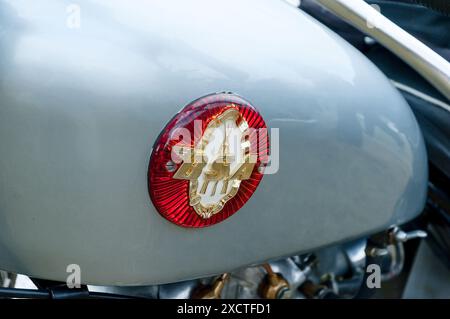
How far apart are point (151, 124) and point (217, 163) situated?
3.4 inches

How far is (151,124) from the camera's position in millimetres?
745

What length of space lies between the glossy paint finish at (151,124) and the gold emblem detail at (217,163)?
0.11ft

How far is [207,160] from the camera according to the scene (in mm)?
773

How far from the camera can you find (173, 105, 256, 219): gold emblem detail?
77 centimetres

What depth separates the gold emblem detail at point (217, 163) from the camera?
769 millimetres

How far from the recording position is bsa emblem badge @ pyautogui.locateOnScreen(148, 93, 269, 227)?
29.8 inches

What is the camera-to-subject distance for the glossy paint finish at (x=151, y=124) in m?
0.73

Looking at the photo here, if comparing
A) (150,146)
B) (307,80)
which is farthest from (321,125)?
(150,146)

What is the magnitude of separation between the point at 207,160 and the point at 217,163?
13 mm

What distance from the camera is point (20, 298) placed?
0.85 metres

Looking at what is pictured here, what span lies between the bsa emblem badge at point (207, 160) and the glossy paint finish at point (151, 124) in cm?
1

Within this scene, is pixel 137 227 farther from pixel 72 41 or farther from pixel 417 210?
pixel 417 210

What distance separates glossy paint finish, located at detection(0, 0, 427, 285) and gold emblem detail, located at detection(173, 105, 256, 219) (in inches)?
1.4

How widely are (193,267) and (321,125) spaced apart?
→ 23 centimetres
